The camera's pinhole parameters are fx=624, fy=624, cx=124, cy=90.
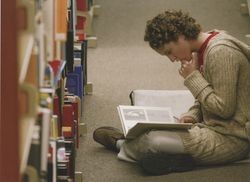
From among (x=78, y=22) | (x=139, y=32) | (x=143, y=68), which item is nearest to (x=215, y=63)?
(x=78, y=22)

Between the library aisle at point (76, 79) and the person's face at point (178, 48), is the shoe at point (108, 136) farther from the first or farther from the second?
the person's face at point (178, 48)

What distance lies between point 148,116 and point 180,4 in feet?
7.67

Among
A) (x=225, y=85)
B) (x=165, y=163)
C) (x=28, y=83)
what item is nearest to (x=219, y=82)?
(x=225, y=85)

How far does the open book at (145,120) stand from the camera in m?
2.59

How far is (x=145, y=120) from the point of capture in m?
2.80

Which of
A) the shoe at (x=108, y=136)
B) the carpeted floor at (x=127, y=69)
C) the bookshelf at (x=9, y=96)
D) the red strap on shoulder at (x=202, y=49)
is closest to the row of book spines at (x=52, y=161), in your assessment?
the bookshelf at (x=9, y=96)

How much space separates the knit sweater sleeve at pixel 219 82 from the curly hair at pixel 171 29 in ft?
0.48

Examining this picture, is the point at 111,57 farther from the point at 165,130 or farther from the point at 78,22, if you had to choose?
the point at 165,130

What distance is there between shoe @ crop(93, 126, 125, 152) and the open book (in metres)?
0.11

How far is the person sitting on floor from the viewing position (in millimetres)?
2490

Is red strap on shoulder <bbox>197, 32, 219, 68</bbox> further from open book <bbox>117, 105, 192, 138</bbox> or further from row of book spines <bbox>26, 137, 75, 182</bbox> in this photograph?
row of book spines <bbox>26, 137, 75, 182</bbox>

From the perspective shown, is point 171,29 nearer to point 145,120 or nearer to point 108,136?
point 145,120

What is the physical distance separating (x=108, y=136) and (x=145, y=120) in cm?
21

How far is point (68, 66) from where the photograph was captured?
267cm
